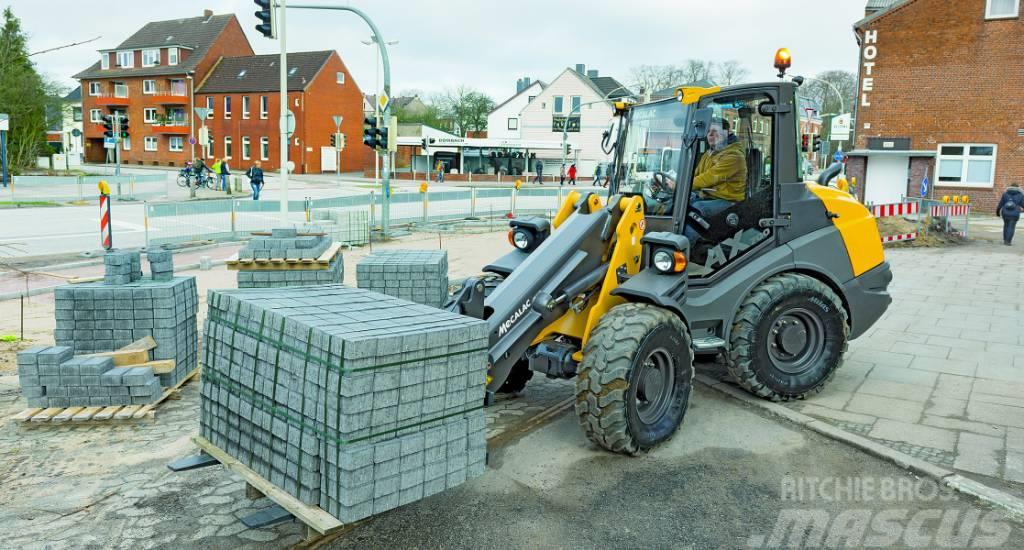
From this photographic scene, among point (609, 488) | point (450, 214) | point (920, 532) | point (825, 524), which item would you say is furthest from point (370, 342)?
point (450, 214)

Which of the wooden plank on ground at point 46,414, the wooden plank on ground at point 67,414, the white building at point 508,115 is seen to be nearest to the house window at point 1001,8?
the wooden plank on ground at point 67,414

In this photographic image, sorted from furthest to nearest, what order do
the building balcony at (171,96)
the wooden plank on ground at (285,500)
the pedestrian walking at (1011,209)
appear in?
the building balcony at (171,96), the pedestrian walking at (1011,209), the wooden plank on ground at (285,500)

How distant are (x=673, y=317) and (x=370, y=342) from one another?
9.32ft

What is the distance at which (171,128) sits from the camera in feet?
218

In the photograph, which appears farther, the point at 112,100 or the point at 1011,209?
the point at 112,100

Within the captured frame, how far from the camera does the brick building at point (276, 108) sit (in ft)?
203

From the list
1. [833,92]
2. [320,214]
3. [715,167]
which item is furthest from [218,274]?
[833,92]

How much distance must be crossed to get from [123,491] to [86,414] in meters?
1.63

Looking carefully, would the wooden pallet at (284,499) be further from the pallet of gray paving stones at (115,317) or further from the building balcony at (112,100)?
the building balcony at (112,100)

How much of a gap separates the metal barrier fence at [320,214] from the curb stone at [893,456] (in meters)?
14.1

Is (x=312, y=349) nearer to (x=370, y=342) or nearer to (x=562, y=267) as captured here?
(x=370, y=342)

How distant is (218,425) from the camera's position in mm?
4914

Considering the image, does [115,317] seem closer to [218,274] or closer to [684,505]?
[684,505]

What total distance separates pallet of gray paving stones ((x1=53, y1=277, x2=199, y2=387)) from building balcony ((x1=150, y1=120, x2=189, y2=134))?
64294 mm
